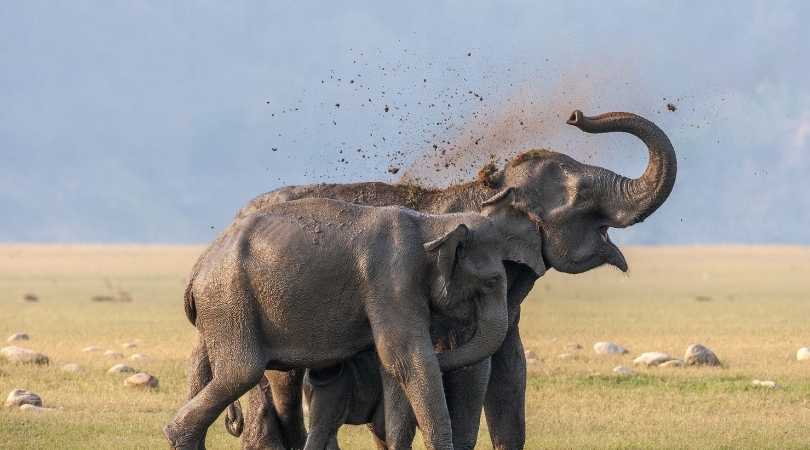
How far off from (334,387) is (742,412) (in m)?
8.28

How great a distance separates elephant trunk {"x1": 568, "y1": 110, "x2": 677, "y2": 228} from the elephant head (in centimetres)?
120

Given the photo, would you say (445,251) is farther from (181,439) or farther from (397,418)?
(181,439)

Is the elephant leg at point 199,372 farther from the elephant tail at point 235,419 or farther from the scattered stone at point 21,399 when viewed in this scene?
the scattered stone at point 21,399

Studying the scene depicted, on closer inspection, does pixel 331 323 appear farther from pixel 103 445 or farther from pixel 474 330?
pixel 103 445

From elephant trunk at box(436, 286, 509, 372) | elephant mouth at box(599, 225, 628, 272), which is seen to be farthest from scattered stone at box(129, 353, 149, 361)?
elephant trunk at box(436, 286, 509, 372)

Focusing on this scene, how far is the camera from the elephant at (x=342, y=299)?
42.9ft

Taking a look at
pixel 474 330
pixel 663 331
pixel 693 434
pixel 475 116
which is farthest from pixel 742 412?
pixel 663 331

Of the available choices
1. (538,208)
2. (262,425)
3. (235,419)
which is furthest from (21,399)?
(538,208)

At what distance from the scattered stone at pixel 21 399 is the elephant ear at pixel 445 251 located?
8.41 m

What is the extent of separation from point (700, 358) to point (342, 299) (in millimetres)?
14433

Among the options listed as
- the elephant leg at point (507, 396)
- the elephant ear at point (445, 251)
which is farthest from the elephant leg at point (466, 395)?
the elephant ear at point (445, 251)

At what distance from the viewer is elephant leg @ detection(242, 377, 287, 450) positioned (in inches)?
584

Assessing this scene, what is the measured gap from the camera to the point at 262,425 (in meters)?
14.9

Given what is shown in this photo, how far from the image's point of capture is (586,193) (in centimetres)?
1452
